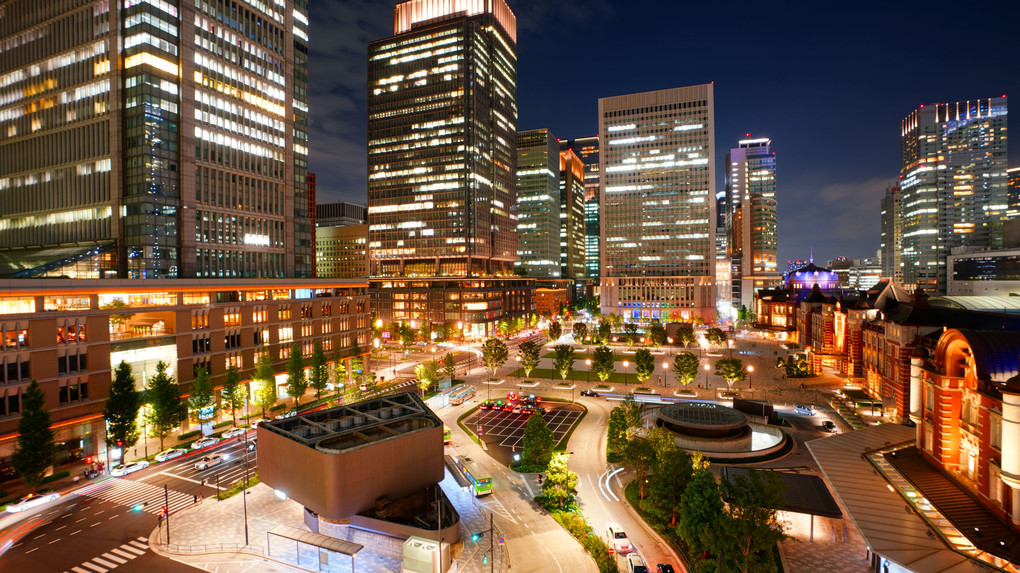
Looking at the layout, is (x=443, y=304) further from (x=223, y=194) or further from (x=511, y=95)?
(x=511, y=95)

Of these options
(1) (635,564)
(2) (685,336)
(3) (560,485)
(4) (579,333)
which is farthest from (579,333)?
(1) (635,564)

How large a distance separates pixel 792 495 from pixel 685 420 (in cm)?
1758

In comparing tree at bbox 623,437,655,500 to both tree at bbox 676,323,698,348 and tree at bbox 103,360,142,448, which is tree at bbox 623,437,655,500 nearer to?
tree at bbox 103,360,142,448

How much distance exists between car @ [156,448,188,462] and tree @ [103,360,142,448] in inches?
127

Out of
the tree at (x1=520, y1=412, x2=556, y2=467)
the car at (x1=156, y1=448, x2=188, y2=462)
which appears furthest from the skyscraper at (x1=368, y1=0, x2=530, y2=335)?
the tree at (x1=520, y1=412, x2=556, y2=467)


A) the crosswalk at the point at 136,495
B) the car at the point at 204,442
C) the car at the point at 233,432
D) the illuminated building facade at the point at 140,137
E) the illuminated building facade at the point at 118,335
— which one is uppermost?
the illuminated building facade at the point at 140,137

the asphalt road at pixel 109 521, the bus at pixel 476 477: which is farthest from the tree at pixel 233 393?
the bus at pixel 476 477

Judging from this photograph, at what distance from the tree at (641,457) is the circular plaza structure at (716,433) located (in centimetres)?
1057

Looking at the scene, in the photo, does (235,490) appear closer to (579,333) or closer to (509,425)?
(509,425)

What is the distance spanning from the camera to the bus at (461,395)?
81750mm

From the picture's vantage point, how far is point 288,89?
330 feet

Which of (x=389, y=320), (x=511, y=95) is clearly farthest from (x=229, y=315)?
(x=511, y=95)

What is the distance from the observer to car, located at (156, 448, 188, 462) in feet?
187

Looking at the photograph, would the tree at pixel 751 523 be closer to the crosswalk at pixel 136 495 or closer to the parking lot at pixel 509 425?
the parking lot at pixel 509 425
